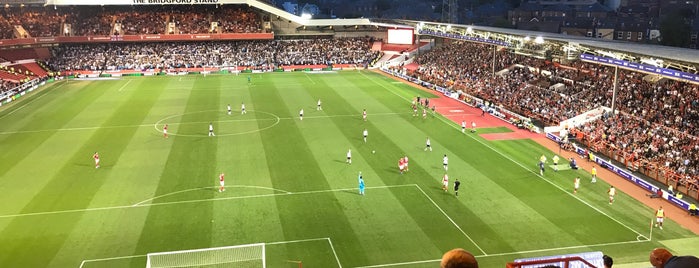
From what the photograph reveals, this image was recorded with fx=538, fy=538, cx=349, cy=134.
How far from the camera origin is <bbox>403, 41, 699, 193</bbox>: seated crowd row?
33.8m

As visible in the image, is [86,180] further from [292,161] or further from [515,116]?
[515,116]

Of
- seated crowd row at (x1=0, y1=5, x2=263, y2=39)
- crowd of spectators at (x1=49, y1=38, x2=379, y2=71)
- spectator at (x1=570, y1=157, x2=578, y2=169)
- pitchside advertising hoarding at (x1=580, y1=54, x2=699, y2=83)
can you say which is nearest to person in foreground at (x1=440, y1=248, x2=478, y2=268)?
spectator at (x1=570, y1=157, x2=578, y2=169)

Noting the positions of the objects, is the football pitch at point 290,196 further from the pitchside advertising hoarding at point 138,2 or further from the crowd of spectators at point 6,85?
the pitchside advertising hoarding at point 138,2

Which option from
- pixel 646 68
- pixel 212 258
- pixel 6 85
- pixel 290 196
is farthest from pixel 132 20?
pixel 212 258

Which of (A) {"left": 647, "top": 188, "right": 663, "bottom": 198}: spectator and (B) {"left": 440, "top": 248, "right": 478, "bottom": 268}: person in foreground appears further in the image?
(A) {"left": 647, "top": 188, "right": 663, "bottom": 198}: spectator

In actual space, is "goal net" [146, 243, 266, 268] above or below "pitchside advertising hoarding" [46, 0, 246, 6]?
below

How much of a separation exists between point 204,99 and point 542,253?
4448 centimetres

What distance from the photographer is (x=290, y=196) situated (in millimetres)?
28969

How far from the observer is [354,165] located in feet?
113

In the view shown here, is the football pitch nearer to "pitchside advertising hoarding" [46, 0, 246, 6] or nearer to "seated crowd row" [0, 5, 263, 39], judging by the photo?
"seated crowd row" [0, 5, 263, 39]

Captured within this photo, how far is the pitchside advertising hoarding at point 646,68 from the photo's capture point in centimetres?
3291

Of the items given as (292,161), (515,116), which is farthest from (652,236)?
(515,116)

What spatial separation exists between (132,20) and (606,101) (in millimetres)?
78599

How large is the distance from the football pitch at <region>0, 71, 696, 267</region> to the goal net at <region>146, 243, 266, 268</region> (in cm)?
74
